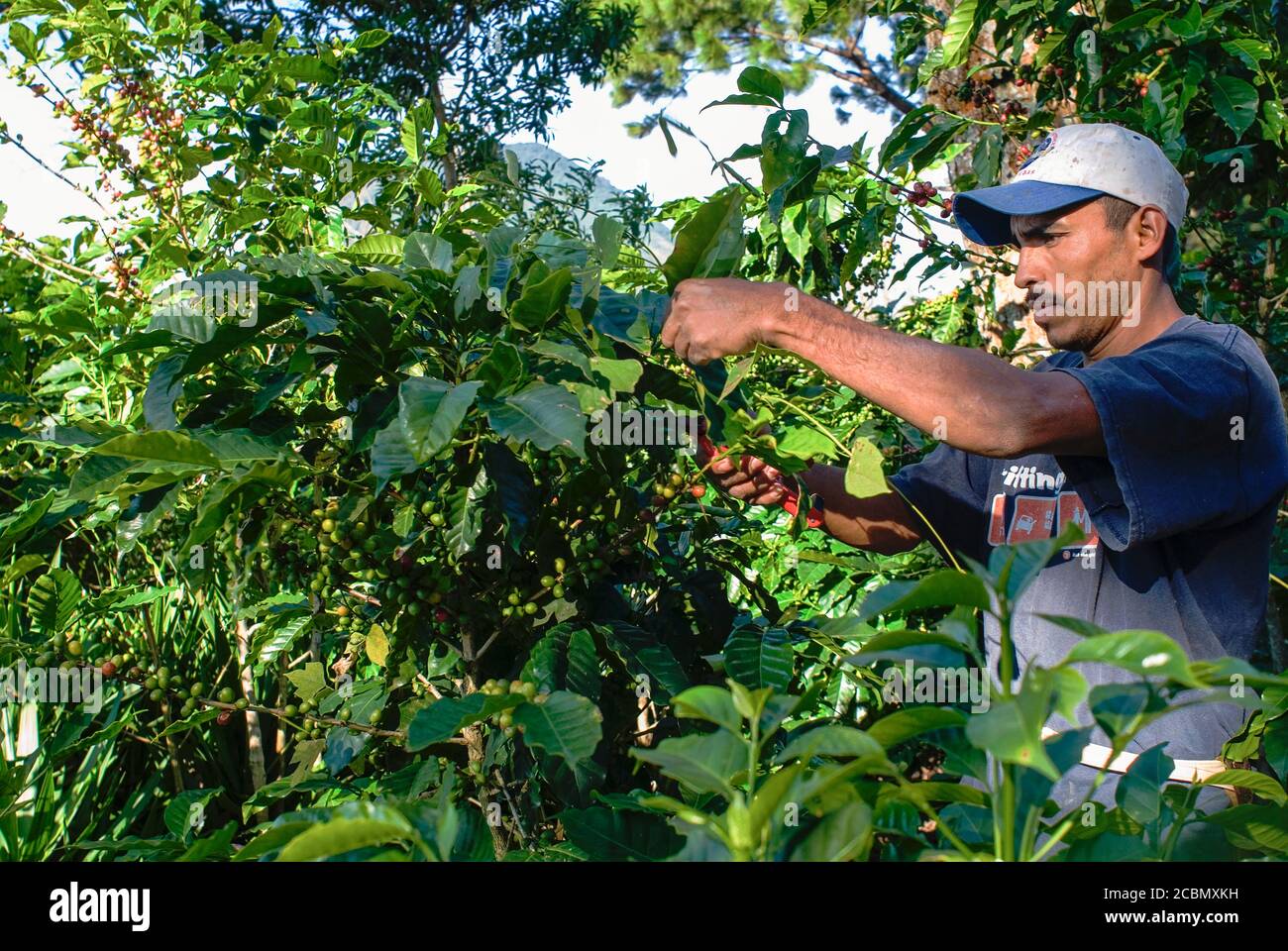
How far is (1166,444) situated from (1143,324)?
1.50 feet

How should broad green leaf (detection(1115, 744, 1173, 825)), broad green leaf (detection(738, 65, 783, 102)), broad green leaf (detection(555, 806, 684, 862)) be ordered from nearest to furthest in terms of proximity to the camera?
broad green leaf (detection(1115, 744, 1173, 825)) < broad green leaf (detection(555, 806, 684, 862)) < broad green leaf (detection(738, 65, 783, 102))

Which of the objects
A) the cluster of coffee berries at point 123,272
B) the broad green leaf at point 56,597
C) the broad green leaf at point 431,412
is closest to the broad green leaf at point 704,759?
the broad green leaf at point 431,412

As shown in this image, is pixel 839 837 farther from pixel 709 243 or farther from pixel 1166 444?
pixel 1166 444

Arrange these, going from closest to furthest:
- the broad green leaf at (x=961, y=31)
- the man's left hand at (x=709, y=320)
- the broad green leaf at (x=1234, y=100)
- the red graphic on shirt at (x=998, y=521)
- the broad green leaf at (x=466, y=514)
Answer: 1. the man's left hand at (x=709, y=320)
2. the broad green leaf at (x=466, y=514)
3. the red graphic on shirt at (x=998, y=521)
4. the broad green leaf at (x=1234, y=100)
5. the broad green leaf at (x=961, y=31)

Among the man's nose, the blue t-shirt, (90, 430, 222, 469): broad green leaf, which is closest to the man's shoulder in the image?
the blue t-shirt

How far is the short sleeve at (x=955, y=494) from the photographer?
7.89 ft

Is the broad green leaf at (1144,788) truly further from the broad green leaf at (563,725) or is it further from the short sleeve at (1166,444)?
the short sleeve at (1166,444)

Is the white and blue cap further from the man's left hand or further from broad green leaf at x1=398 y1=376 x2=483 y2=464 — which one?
broad green leaf at x1=398 y1=376 x2=483 y2=464

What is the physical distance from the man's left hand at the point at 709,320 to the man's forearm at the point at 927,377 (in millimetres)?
69

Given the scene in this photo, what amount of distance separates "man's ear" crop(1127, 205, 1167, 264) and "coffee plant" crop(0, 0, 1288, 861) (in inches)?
21.4

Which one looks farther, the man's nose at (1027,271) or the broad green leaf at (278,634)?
the man's nose at (1027,271)

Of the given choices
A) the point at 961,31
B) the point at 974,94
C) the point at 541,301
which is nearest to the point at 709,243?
the point at 541,301

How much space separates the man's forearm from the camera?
1676 mm

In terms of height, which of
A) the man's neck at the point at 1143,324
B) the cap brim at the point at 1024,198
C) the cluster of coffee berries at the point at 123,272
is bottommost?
the man's neck at the point at 1143,324
